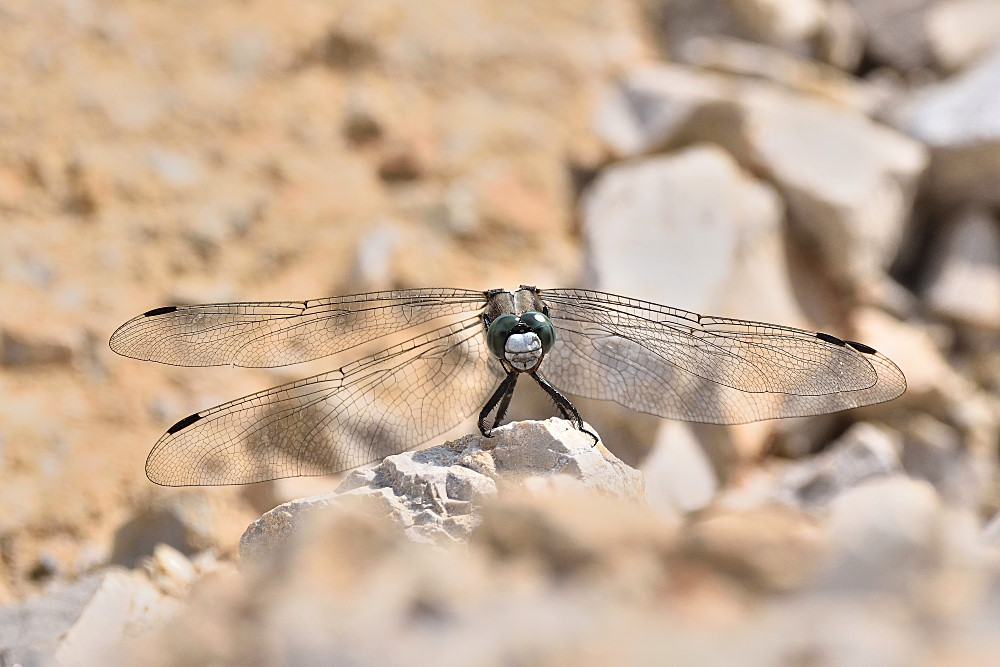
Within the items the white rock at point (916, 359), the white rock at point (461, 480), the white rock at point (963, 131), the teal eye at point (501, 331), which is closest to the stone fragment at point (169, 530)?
the white rock at point (461, 480)

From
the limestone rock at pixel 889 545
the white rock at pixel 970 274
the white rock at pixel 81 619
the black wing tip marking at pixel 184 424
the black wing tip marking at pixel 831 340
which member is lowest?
the limestone rock at pixel 889 545

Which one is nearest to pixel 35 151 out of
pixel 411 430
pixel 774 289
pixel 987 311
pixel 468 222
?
pixel 468 222

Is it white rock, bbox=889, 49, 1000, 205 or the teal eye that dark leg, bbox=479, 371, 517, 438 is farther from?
white rock, bbox=889, 49, 1000, 205

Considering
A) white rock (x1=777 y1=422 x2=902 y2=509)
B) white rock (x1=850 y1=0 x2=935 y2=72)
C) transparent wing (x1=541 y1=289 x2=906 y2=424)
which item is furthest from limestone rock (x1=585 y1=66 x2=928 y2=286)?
transparent wing (x1=541 y1=289 x2=906 y2=424)

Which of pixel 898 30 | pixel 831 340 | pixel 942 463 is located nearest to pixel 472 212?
pixel 831 340

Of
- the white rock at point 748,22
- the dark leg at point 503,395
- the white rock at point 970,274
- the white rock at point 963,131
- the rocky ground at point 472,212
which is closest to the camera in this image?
the dark leg at point 503,395

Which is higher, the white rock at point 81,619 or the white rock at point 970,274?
the white rock at point 970,274

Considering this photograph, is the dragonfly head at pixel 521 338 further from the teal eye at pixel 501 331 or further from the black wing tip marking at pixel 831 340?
the black wing tip marking at pixel 831 340
